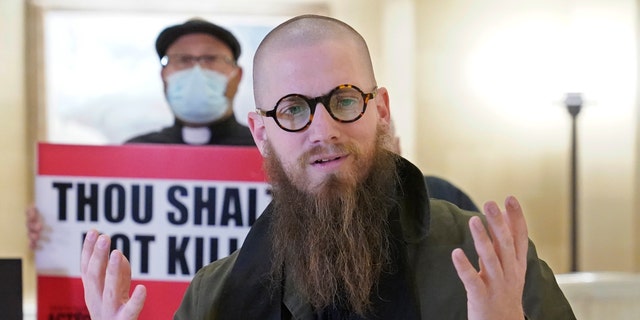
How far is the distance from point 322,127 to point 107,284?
0.41 m

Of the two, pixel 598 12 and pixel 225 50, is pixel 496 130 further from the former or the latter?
pixel 225 50

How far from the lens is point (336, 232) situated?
138 centimetres

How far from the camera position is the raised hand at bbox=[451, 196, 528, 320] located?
1.11 metres

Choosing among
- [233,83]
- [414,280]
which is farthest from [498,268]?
[233,83]

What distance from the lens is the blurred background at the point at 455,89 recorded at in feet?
9.61

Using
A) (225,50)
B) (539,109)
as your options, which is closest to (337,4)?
(225,50)

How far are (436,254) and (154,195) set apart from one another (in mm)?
837

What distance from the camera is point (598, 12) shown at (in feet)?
10.5

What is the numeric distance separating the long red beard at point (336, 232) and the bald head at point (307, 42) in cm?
13

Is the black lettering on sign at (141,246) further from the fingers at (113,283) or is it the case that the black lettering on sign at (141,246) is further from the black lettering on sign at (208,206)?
the fingers at (113,283)

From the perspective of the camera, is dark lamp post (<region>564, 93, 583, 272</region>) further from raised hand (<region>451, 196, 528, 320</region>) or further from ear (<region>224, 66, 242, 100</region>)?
raised hand (<region>451, 196, 528, 320</region>)

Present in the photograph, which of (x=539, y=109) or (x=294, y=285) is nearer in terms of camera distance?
(x=294, y=285)

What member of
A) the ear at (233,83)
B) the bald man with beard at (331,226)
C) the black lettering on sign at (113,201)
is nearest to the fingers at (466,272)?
the bald man with beard at (331,226)

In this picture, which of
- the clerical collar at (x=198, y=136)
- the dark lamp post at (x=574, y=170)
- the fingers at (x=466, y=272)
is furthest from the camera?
the dark lamp post at (x=574, y=170)
